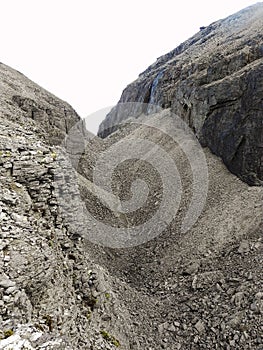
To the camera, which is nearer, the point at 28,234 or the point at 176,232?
the point at 28,234

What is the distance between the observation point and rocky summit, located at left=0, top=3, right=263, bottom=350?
8062 mm

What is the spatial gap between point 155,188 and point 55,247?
15533 millimetres

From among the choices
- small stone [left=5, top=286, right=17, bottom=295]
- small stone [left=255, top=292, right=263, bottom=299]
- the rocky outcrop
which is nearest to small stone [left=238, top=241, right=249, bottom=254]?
small stone [left=255, top=292, right=263, bottom=299]

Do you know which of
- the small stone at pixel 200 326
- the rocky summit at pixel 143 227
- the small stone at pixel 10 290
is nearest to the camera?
the small stone at pixel 10 290

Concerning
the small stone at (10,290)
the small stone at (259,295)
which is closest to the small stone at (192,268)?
the small stone at (259,295)

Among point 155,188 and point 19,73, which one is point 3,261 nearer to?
point 155,188

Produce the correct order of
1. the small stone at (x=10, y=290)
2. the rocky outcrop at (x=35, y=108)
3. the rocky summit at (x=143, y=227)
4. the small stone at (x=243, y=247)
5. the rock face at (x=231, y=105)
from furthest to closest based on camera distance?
1. the rock face at (x=231, y=105)
2. the rocky outcrop at (x=35, y=108)
3. the small stone at (x=243, y=247)
4. the rocky summit at (x=143, y=227)
5. the small stone at (x=10, y=290)

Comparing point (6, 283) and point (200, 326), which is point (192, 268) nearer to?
point (200, 326)

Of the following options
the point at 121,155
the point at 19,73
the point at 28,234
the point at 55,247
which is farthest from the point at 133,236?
the point at 19,73

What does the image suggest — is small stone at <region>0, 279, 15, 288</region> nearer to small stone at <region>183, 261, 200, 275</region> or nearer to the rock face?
small stone at <region>183, 261, 200, 275</region>

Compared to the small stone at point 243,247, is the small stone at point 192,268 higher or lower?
higher

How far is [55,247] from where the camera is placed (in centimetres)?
927

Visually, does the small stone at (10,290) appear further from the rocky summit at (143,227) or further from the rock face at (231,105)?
the rock face at (231,105)

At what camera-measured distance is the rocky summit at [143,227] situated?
806 cm
